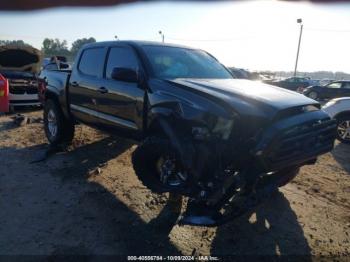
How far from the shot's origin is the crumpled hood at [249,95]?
334 cm

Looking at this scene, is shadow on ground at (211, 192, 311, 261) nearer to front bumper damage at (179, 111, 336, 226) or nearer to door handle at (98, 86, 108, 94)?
front bumper damage at (179, 111, 336, 226)

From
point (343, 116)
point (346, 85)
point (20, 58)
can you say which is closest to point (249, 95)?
point (343, 116)

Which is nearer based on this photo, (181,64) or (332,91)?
(181,64)

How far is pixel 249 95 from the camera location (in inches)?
139

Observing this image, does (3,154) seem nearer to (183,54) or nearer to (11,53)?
(183,54)

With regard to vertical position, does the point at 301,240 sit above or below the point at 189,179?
below

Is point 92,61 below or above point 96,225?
above

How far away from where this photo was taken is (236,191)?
3305 millimetres

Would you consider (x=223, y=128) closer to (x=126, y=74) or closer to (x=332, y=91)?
(x=126, y=74)

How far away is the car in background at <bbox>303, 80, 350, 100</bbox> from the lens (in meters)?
20.1

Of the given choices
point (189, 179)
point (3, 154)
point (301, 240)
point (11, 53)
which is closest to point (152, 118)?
point (189, 179)

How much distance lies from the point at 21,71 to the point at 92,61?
7.69 metres

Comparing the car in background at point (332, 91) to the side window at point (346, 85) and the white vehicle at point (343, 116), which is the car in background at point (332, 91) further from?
the white vehicle at point (343, 116)

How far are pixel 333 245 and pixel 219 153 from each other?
60.9 inches
